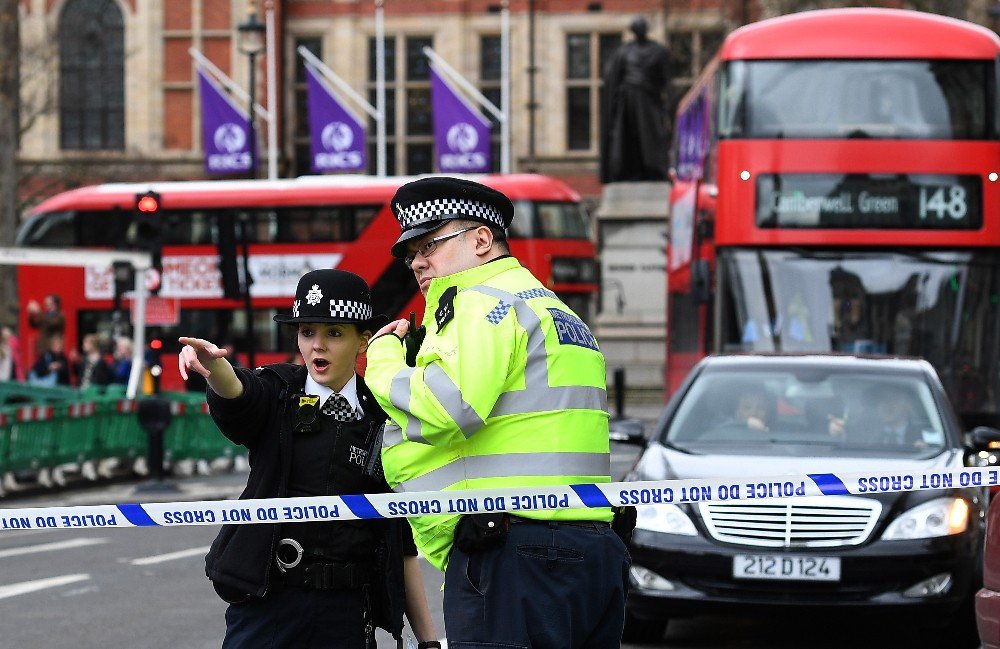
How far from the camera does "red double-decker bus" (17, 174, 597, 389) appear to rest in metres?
33.0

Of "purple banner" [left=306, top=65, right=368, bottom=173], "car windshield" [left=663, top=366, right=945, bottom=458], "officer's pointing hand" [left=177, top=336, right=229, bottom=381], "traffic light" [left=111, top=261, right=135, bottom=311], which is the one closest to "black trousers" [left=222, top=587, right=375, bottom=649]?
"officer's pointing hand" [left=177, top=336, right=229, bottom=381]

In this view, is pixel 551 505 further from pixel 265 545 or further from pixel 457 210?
pixel 265 545

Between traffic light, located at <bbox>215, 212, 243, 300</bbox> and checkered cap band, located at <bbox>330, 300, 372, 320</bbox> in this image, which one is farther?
traffic light, located at <bbox>215, 212, 243, 300</bbox>

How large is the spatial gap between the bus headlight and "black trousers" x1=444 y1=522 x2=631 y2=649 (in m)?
30.2

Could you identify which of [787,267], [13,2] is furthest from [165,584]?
[13,2]

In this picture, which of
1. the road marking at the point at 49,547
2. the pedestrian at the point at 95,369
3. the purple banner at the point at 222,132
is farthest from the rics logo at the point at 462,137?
the road marking at the point at 49,547

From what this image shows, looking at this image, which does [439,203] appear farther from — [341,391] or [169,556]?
[169,556]

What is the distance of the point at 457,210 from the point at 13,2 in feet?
89.9

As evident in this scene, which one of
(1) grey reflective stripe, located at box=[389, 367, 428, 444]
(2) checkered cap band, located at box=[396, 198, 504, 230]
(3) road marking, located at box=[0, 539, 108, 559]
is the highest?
(2) checkered cap band, located at box=[396, 198, 504, 230]

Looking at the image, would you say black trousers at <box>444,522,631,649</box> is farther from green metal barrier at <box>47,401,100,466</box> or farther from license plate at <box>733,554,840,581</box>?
green metal barrier at <box>47,401,100,466</box>

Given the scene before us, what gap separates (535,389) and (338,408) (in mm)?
1025

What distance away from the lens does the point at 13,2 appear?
30047mm

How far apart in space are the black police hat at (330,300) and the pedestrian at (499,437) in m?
0.68

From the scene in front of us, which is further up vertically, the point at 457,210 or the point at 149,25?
the point at 149,25
